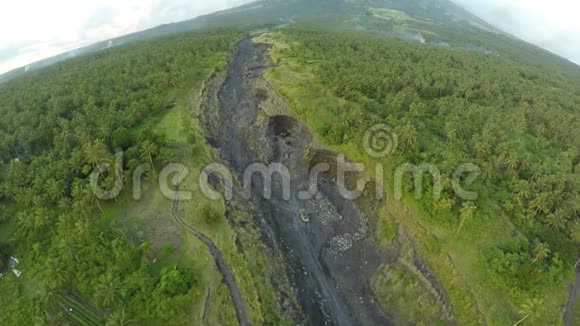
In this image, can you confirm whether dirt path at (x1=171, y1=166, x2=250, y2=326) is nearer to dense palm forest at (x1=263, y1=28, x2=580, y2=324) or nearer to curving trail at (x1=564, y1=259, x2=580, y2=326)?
dense palm forest at (x1=263, y1=28, x2=580, y2=324)

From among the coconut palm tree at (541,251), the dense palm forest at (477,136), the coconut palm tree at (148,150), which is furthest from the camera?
the coconut palm tree at (148,150)

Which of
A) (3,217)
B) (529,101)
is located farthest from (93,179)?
(529,101)

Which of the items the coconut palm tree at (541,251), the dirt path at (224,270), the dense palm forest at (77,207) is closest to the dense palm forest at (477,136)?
the coconut palm tree at (541,251)

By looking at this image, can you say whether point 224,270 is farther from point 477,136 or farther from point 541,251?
point 477,136

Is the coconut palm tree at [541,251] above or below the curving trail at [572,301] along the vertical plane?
above

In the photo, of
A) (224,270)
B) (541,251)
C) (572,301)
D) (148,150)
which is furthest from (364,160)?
(148,150)

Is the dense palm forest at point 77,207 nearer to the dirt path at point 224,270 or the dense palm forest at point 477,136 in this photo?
the dirt path at point 224,270

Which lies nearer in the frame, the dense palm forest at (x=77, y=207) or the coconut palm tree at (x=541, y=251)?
the dense palm forest at (x=77, y=207)

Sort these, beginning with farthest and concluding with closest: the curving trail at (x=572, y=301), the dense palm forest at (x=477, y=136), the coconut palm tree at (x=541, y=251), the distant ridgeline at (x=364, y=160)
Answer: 1. the dense palm forest at (x=477, y=136)
2. the coconut palm tree at (x=541, y=251)
3. the distant ridgeline at (x=364, y=160)
4. the curving trail at (x=572, y=301)
